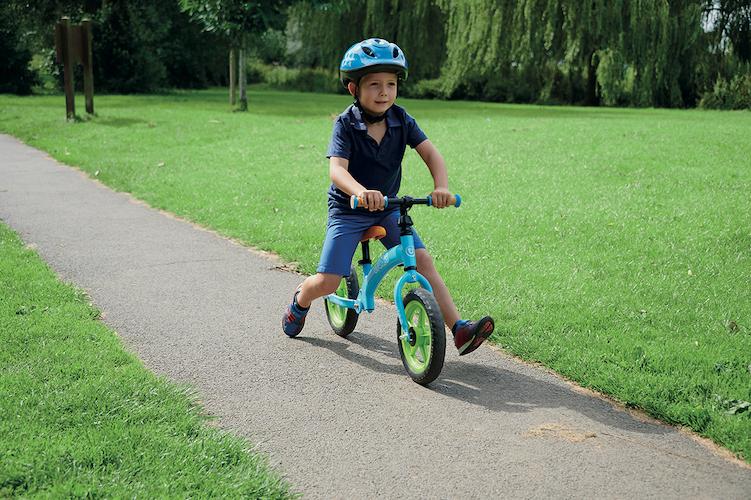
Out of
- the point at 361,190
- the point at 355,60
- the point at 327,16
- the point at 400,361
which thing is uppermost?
the point at 327,16

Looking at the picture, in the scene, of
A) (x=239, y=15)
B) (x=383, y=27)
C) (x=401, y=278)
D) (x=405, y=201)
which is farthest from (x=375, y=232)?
(x=383, y=27)

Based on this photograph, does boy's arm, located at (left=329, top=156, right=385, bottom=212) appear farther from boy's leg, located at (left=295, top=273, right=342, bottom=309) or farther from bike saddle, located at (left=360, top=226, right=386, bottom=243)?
boy's leg, located at (left=295, top=273, right=342, bottom=309)

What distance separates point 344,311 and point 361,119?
1.34 meters

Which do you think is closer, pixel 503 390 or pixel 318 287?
pixel 503 390

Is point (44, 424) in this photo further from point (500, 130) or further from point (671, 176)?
point (500, 130)

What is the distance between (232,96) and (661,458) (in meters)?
21.4

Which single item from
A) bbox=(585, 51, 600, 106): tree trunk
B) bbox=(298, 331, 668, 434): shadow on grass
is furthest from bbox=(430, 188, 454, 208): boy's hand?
bbox=(585, 51, 600, 106): tree trunk

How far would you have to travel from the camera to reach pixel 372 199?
3912 millimetres

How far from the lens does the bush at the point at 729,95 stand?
27094mm

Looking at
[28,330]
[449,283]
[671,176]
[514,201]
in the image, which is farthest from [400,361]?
[671,176]

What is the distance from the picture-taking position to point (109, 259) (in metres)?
7.16

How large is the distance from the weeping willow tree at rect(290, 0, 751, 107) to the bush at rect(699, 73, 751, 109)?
33 centimetres

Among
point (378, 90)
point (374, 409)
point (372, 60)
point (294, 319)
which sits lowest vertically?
point (374, 409)

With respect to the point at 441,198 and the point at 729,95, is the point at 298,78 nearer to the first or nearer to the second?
the point at 729,95
